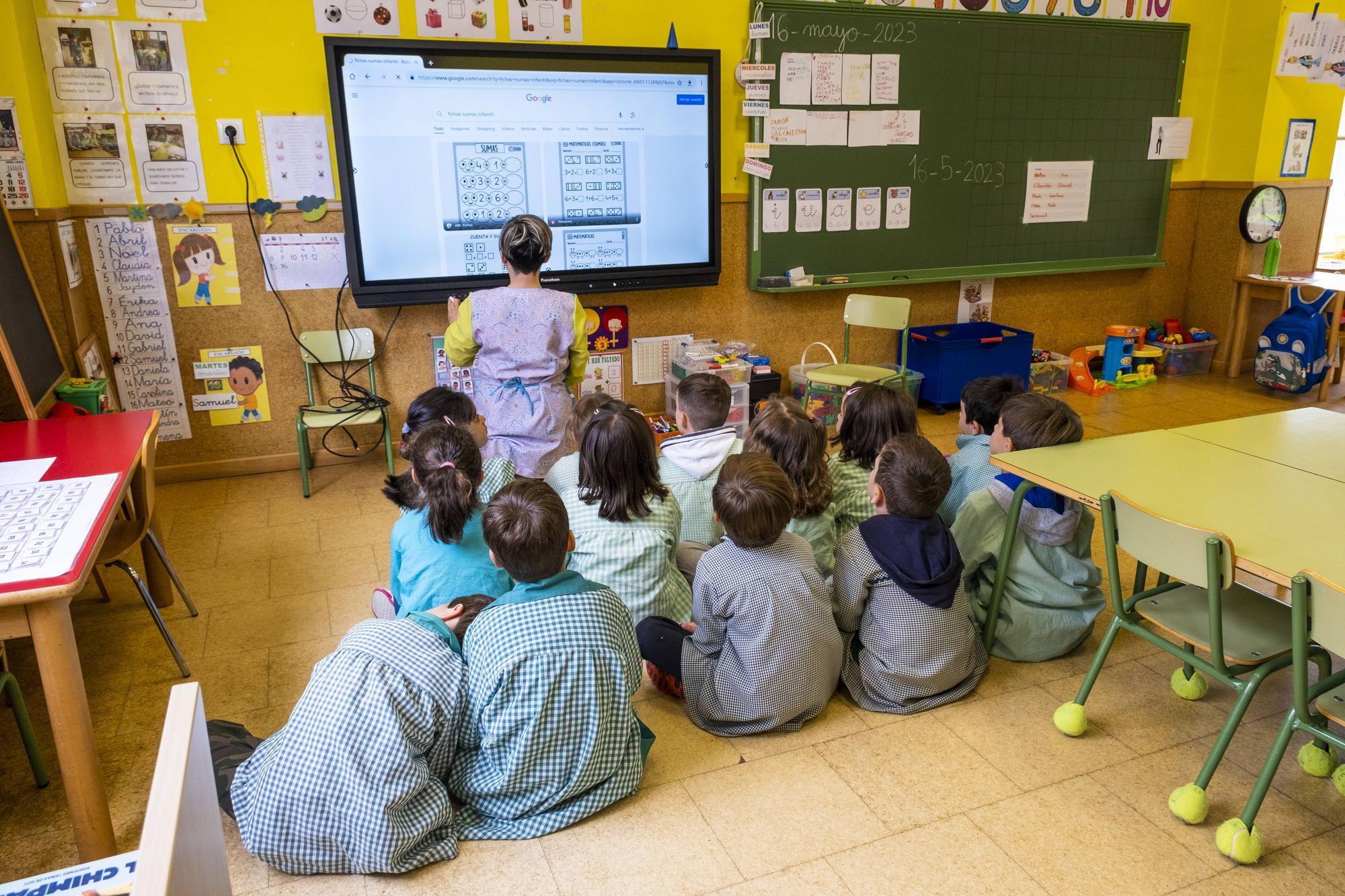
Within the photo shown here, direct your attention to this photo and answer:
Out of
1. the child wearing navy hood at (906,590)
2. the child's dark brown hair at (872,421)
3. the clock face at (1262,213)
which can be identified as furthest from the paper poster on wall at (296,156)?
the clock face at (1262,213)

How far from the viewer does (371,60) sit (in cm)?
384

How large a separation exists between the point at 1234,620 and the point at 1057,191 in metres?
3.87

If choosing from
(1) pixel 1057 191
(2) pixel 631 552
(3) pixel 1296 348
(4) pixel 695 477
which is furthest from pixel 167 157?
(3) pixel 1296 348

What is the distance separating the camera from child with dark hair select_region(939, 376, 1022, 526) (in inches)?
110

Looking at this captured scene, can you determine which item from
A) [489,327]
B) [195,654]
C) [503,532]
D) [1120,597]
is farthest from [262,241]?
[1120,597]

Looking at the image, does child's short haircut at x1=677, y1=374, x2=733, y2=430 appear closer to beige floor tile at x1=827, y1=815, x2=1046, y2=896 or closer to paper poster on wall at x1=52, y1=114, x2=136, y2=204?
beige floor tile at x1=827, y1=815, x2=1046, y2=896

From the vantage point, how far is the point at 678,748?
2250 millimetres

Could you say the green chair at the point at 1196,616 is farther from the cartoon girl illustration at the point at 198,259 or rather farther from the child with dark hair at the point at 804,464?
the cartoon girl illustration at the point at 198,259

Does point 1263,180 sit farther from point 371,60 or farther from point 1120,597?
point 371,60

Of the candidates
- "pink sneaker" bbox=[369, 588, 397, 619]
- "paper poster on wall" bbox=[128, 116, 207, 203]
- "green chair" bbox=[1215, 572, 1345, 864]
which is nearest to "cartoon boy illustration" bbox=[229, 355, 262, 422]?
"paper poster on wall" bbox=[128, 116, 207, 203]

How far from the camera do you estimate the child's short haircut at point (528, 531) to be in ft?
5.99

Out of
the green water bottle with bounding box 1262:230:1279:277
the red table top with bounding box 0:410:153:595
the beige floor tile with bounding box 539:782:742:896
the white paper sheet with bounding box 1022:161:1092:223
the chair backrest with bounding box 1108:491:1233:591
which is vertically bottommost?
the beige floor tile with bounding box 539:782:742:896

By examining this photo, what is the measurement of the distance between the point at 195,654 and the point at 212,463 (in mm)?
1756

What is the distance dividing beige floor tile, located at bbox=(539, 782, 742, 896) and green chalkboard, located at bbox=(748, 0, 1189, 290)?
10.7 ft
